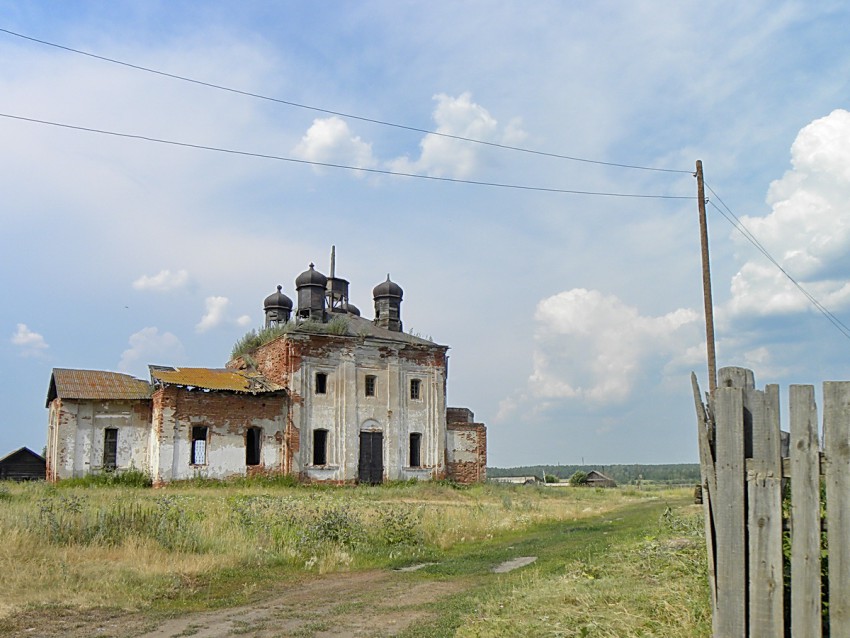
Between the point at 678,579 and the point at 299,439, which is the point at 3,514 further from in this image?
the point at 299,439

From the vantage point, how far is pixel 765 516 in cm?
452

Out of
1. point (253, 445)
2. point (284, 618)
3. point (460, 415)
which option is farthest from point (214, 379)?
point (284, 618)

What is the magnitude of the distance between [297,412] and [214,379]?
12.6ft

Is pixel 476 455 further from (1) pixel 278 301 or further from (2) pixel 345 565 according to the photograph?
(2) pixel 345 565

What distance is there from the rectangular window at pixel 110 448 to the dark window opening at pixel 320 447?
8.28 meters

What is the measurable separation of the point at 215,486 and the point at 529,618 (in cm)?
2657

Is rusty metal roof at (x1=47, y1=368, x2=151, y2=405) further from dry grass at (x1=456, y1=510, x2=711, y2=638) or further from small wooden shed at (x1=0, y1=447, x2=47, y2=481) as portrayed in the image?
dry grass at (x1=456, y1=510, x2=711, y2=638)

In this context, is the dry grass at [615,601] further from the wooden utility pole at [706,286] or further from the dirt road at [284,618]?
the wooden utility pole at [706,286]

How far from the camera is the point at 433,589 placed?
9602 millimetres

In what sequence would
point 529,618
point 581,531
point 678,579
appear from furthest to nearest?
1. point 581,531
2. point 678,579
3. point 529,618

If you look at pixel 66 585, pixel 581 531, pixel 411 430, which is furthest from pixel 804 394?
pixel 411 430

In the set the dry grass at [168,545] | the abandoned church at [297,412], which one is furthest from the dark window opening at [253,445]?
the dry grass at [168,545]

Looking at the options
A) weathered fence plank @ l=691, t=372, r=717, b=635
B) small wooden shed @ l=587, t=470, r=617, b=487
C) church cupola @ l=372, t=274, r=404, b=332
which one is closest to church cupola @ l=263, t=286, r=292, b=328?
church cupola @ l=372, t=274, r=404, b=332

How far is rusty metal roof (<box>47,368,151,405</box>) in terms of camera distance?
31453 millimetres
